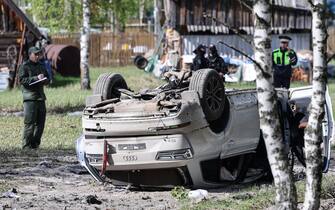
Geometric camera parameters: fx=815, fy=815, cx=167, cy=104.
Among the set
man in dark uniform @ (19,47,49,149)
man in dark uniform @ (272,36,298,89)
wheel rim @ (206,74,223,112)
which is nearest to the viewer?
wheel rim @ (206,74,223,112)

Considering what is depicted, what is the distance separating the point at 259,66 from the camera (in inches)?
249

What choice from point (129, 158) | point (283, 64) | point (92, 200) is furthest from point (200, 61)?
point (92, 200)

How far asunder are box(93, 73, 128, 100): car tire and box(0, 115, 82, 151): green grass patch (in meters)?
3.81

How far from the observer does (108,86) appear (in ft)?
32.7

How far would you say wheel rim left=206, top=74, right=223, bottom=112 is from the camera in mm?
9156

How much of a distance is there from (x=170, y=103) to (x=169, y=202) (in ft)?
3.52

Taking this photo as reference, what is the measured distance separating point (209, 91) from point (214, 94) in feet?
0.29

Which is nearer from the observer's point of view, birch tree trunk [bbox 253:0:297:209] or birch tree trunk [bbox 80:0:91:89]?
birch tree trunk [bbox 253:0:297:209]

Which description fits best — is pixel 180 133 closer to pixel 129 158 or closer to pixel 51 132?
pixel 129 158

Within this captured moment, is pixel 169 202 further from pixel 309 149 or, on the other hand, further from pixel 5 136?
pixel 5 136

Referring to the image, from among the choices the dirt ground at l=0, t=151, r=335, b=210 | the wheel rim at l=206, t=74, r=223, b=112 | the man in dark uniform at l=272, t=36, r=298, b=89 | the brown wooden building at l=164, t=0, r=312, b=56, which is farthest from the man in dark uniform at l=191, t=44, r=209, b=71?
the brown wooden building at l=164, t=0, r=312, b=56

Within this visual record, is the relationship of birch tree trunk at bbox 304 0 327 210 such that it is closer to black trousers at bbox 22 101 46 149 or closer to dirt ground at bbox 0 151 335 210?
dirt ground at bbox 0 151 335 210

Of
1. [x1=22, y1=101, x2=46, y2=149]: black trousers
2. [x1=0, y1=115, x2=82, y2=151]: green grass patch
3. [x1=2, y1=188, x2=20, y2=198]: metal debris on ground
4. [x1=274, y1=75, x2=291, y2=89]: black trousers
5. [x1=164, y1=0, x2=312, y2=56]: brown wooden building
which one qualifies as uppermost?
[x1=164, y1=0, x2=312, y2=56]: brown wooden building

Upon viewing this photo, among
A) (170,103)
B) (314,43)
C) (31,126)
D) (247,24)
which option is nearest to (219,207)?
(170,103)
